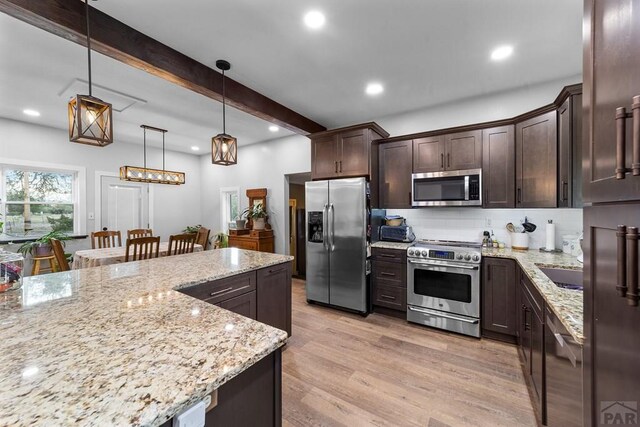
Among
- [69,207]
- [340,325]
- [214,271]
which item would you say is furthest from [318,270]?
[69,207]

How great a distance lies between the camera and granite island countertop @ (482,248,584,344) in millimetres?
1151

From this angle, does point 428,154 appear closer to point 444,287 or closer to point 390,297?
point 444,287

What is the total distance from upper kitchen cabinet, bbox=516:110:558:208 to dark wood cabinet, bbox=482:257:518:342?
28.4 inches

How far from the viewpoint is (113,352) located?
0.88m

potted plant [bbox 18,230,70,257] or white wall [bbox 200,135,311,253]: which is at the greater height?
white wall [bbox 200,135,311,253]

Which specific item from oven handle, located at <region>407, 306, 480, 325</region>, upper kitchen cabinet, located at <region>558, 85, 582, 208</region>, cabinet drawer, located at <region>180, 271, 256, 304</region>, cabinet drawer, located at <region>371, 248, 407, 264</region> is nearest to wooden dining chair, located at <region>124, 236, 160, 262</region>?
cabinet drawer, located at <region>180, 271, 256, 304</region>

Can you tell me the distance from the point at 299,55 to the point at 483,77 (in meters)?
2.05

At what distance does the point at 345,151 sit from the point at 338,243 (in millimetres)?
1307

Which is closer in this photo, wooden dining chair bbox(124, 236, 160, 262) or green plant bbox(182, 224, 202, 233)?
wooden dining chair bbox(124, 236, 160, 262)

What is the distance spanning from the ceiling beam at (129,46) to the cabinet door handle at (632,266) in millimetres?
3045

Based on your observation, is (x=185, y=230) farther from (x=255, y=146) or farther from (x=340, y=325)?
(x=340, y=325)

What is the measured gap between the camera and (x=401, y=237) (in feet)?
11.9

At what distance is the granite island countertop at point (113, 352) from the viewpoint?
631mm

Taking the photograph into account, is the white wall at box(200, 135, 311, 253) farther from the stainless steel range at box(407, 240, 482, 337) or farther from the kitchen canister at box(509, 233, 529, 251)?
the kitchen canister at box(509, 233, 529, 251)
